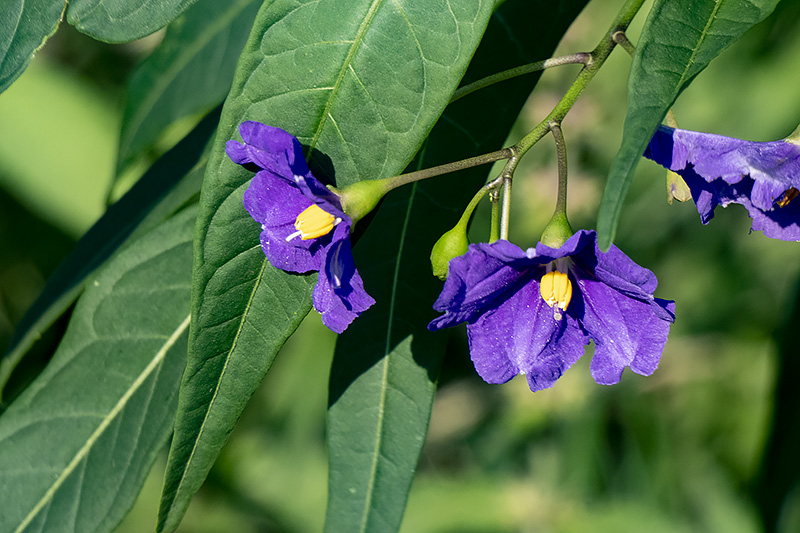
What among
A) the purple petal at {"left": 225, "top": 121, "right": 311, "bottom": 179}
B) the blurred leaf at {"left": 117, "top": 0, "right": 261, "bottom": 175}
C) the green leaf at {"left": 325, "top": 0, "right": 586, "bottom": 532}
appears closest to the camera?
the purple petal at {"left": 225, "top": 121, "right": 311, "bottom": 179}

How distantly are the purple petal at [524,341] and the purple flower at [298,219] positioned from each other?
22 cm

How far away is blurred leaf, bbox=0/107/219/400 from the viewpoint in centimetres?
176

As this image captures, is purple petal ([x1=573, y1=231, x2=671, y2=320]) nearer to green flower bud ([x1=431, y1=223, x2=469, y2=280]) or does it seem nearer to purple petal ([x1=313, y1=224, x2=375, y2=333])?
green flower bud ([x1=431, y1=223, x2=469, y2=280])

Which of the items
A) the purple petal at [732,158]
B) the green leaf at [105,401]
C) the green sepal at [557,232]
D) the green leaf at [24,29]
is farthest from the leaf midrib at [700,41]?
the green leaf at [105,401]

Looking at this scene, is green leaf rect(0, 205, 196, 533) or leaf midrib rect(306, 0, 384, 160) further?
green leaf rect(0, 205, 196, 533)

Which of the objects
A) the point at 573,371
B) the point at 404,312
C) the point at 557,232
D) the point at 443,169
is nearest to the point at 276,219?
the point at 443,169

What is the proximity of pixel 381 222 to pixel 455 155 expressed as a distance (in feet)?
0.67

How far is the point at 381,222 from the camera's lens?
1.53 m

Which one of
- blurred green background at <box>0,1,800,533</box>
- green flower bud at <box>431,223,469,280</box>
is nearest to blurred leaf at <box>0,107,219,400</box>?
green flower bud at <box>431,223,469,280</box>

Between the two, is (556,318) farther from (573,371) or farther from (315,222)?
(573,371)

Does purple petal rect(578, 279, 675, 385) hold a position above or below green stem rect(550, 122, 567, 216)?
below

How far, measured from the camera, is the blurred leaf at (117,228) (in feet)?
5.78

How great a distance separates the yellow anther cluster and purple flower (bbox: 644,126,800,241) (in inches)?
20.1

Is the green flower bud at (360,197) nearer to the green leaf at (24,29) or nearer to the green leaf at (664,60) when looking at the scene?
the green leaf at (664,60)
